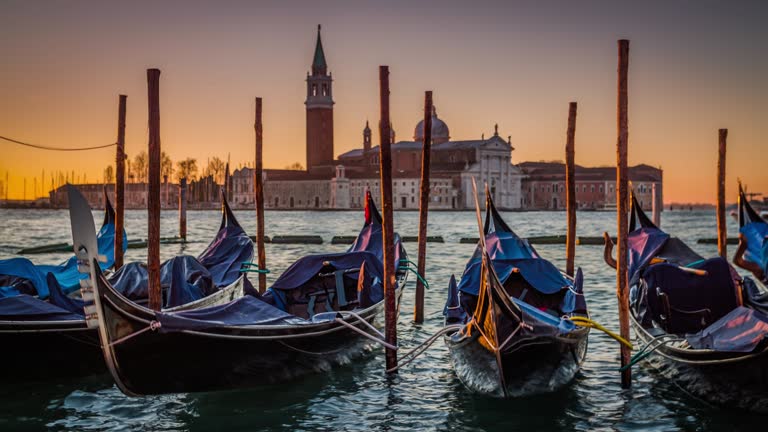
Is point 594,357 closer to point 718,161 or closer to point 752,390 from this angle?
point 752,390

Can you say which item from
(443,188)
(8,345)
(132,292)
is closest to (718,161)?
(132,292)

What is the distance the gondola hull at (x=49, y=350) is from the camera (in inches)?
194

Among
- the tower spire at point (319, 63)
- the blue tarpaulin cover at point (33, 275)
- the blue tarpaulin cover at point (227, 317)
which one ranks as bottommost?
the blue tarpaulin cover at point (227, 317)

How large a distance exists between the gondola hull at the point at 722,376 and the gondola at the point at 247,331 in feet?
5.87

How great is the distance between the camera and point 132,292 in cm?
Result: 588

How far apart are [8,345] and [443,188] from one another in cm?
5970

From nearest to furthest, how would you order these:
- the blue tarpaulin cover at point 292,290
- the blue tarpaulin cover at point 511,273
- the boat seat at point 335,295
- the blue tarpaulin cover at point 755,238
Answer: the blue tarpaulin cover at point 292,290 < the blue tarpaulin cover at point 511,273 < the boat seat at point 335,295 < the blue tarpaulin cover at point 755,238

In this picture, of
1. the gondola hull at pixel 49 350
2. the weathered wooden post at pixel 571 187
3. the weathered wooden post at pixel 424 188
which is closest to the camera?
the gondola hull at pixel 49 350

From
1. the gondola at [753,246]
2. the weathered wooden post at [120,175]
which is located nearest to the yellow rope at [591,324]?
the gondola at [753,246]

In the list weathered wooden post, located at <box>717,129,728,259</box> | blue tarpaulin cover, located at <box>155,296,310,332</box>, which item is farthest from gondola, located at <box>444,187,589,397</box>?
weathered wooden post, located at <box>717,129,728,259</box>

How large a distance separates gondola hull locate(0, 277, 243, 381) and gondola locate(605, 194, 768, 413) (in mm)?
3252

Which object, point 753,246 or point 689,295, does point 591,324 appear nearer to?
point 689,295

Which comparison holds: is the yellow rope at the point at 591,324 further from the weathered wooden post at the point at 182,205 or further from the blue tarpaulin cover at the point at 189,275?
the weathered wooden post at the point at 182,205

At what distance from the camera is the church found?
2539 inches
